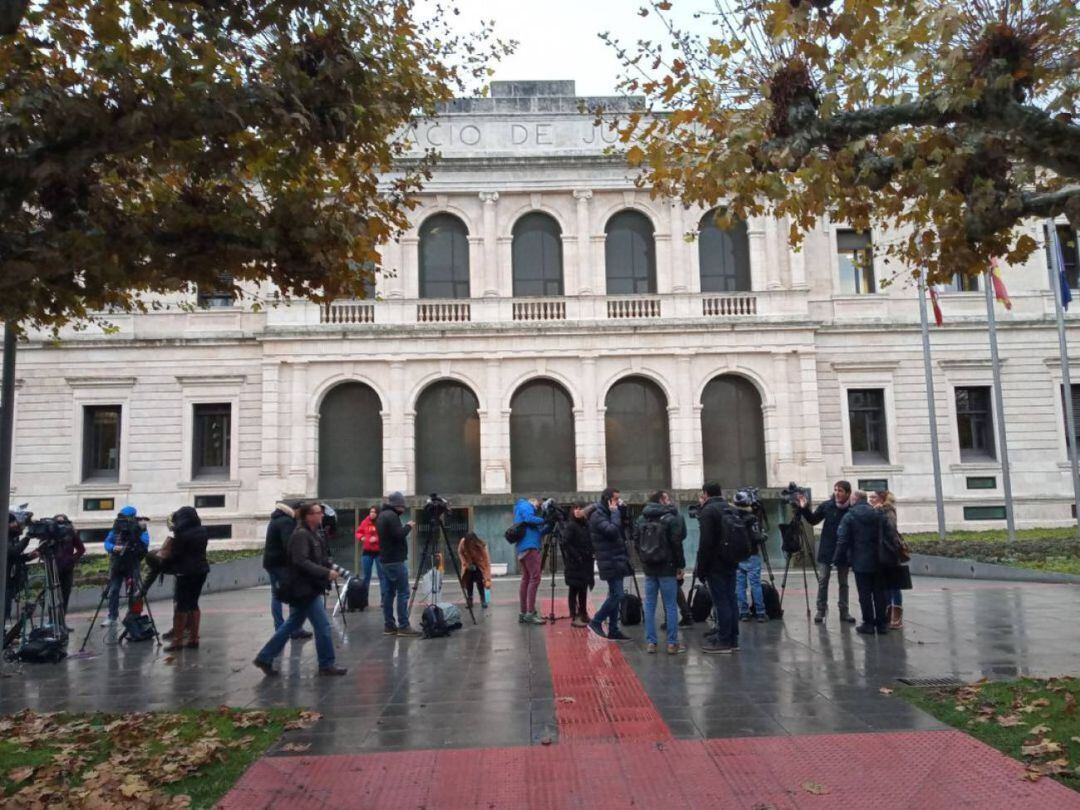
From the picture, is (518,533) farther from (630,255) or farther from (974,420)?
(974,420)

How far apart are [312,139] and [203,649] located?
23.2 feet

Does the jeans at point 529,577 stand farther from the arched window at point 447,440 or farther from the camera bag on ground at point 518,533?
the arched window at point 447,440

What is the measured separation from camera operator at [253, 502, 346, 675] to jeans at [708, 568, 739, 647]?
4318 mm

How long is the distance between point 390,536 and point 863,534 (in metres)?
6.20

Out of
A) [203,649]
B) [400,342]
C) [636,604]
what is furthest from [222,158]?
[400,342]

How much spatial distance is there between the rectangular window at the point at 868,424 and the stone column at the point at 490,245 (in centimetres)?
1231

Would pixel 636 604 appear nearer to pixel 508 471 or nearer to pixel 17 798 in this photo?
pixel 17 798

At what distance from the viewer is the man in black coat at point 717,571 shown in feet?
31.3

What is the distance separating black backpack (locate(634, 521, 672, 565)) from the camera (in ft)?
31.6

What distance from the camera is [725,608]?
973 centimetres

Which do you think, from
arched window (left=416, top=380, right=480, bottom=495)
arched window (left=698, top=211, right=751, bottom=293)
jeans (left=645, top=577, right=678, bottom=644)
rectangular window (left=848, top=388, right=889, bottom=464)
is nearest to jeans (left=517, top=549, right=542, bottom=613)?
jeans (left=645, top=577, right=678, bottom=644)

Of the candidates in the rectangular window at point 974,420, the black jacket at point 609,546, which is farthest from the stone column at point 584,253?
the black jacket at point 609,546

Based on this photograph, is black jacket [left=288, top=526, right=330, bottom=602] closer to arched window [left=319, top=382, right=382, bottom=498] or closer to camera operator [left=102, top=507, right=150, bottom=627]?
camera operator [left=102, top=507, right=150, bottom=627]

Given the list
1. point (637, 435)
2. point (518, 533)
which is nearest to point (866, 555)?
point (518, 533)
